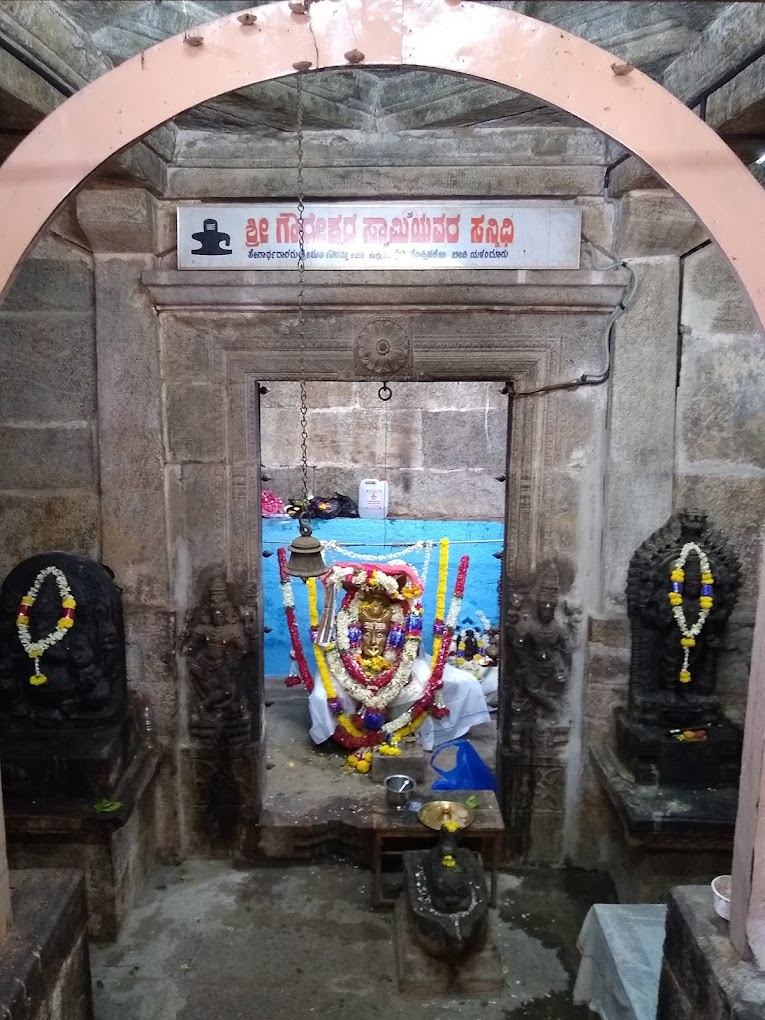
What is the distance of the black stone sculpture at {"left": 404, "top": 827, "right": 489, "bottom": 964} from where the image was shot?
142 inches

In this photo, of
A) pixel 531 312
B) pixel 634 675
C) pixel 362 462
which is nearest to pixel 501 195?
pixel 531 312

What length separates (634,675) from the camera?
13.9ft

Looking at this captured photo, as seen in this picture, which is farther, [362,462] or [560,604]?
[362,462]

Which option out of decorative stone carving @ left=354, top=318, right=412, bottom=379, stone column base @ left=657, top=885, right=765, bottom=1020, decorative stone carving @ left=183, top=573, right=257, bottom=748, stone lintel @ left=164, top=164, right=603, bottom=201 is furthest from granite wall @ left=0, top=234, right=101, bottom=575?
stone column base @ left=657, top=885, right=765, bottom=1020

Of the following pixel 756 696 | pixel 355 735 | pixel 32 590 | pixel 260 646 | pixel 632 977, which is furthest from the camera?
pixel 355 735

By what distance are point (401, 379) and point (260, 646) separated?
1814 mm

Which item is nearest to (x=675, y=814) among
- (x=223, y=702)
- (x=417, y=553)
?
(x=223, y=702)

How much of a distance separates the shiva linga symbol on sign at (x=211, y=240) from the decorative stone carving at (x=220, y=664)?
1.79m

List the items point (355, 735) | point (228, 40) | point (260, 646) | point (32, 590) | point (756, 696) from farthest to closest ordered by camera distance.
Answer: point (355, 735)
point (260, 646)
point (32, 590)
point (756, 696)
point (228, 40)

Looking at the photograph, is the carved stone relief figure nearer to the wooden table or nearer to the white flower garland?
the wooden table

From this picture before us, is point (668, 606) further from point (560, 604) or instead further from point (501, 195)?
point (501, 195)

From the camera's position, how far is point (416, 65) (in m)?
2.12

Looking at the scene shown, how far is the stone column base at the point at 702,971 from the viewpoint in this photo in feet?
7.09

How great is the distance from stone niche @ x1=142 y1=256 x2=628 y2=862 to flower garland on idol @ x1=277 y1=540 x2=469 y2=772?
117 centimetres
